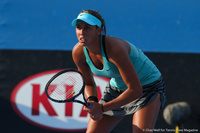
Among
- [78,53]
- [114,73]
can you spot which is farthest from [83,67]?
[114,73]

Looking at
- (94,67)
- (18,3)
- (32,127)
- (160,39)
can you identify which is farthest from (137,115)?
(18,3)

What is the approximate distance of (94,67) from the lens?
7.06ft

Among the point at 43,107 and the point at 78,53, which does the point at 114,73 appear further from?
the point at 43,107

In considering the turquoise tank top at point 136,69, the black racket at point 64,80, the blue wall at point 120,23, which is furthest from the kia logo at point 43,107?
the turquoise tank top at point 136,69

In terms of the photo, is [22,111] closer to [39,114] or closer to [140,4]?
[39,114]

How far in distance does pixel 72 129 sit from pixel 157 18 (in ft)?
5.23

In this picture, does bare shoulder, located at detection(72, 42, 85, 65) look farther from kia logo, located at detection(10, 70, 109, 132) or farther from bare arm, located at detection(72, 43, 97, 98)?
kia logo, located at detection(10, 70, 109, 132)

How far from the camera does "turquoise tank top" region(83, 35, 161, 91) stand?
2.08m

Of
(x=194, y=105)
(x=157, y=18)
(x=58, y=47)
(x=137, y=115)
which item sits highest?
(x=157, y=18)

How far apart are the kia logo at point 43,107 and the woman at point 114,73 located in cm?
131

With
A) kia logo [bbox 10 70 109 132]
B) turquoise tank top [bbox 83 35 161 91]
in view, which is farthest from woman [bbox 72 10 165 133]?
kia logo [bbox 10 70 109 132]

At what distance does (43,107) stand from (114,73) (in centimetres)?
178

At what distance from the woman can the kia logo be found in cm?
131

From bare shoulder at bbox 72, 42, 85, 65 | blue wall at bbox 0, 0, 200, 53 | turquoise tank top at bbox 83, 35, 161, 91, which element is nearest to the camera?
turquoise tank top at bbox 83, 35, 161, 91
